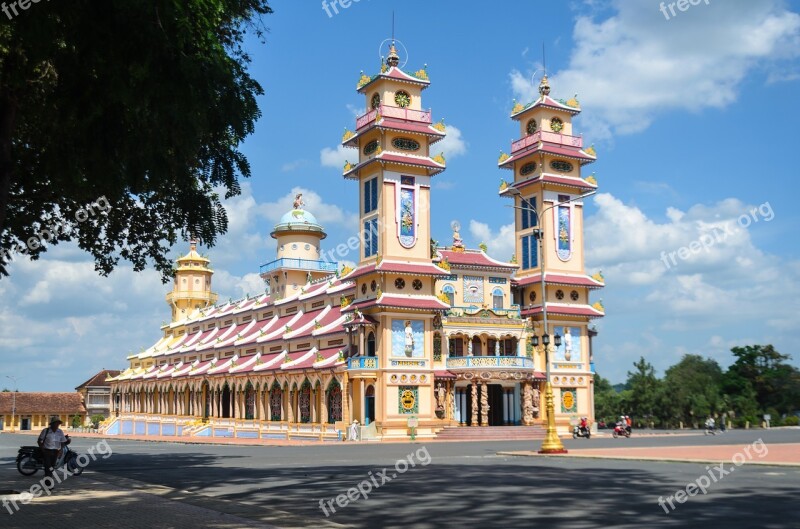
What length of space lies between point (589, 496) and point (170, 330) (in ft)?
294

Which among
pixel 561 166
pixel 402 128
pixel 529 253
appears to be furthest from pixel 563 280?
pixel 402 128

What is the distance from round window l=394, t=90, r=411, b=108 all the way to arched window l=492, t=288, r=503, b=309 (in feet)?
45.0

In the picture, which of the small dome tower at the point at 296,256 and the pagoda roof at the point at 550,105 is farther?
the small dome tower at the point at 296,256

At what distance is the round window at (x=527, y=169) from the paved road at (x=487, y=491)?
36167 mm

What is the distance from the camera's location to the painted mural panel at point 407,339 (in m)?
50.2

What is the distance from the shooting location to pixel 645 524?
40.0 feet

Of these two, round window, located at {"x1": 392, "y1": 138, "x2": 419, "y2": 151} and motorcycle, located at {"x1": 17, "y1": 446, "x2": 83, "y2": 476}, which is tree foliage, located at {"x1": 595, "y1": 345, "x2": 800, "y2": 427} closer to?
round window, located at {"x1": 392, "y1": 138, "x2": 419, "y2": 151}

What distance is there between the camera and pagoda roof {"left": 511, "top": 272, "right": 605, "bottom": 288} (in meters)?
57.2

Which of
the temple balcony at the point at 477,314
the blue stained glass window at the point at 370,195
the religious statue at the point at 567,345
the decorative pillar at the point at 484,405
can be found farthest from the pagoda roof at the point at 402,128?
the religious statue at the point at 567,345

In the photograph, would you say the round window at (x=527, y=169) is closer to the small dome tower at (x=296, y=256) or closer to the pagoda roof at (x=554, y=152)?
the pagoda roof at (x=554, y=152)

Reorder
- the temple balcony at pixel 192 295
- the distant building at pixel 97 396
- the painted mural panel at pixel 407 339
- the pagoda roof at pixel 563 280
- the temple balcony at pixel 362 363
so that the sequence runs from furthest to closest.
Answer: the distant building at pixel 97 396 < the temple balcony at pixel 192 295 < the pagoda roof at pixel 563 280 < the painted mural panel at pixel 407 339 < the temple balcony at pixel 362 363

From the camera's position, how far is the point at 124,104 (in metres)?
12.3

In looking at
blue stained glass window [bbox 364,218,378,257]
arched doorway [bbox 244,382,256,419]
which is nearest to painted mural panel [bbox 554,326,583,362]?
blue stained glass window [bbox 364,218,378,257]

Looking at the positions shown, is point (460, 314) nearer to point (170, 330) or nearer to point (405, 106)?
point (405, 106)
